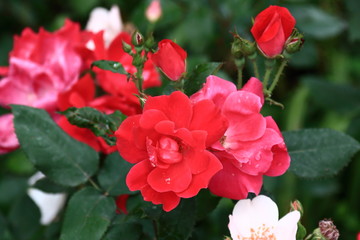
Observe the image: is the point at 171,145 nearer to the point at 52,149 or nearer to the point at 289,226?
the point at 289,226

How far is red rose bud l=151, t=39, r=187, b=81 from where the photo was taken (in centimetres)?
73

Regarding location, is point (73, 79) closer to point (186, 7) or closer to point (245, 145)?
point (245, 145)

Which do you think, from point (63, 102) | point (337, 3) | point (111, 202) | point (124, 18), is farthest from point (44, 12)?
point (111, 202)

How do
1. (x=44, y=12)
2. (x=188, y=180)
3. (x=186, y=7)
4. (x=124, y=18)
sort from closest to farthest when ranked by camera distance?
1. (x=188, y=180)
2. (x=186, y=7)
3. (x=124, y=18)
4. (x=44, y=12)

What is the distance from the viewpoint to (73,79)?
0.99 meters

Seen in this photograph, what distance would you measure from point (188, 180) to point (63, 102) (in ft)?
1.10

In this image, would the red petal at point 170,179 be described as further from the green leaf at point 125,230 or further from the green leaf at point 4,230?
the green leaf at point 4,230

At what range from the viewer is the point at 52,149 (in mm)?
875

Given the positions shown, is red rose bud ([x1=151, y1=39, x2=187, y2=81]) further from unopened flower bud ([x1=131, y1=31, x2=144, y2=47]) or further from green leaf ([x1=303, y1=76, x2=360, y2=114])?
green leaf ([x1=303, y1=76, x2=360, y2=114])


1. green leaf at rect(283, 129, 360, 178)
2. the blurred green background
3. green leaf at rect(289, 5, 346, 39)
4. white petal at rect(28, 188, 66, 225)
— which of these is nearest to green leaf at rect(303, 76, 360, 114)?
the blurred green background

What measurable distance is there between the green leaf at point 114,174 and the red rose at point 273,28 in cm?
28

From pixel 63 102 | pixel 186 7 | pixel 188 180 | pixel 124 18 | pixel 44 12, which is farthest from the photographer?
pixel 44 12

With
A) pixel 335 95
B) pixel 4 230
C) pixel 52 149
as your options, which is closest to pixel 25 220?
pixel 4 230

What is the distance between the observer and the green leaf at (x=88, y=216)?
0.79m
